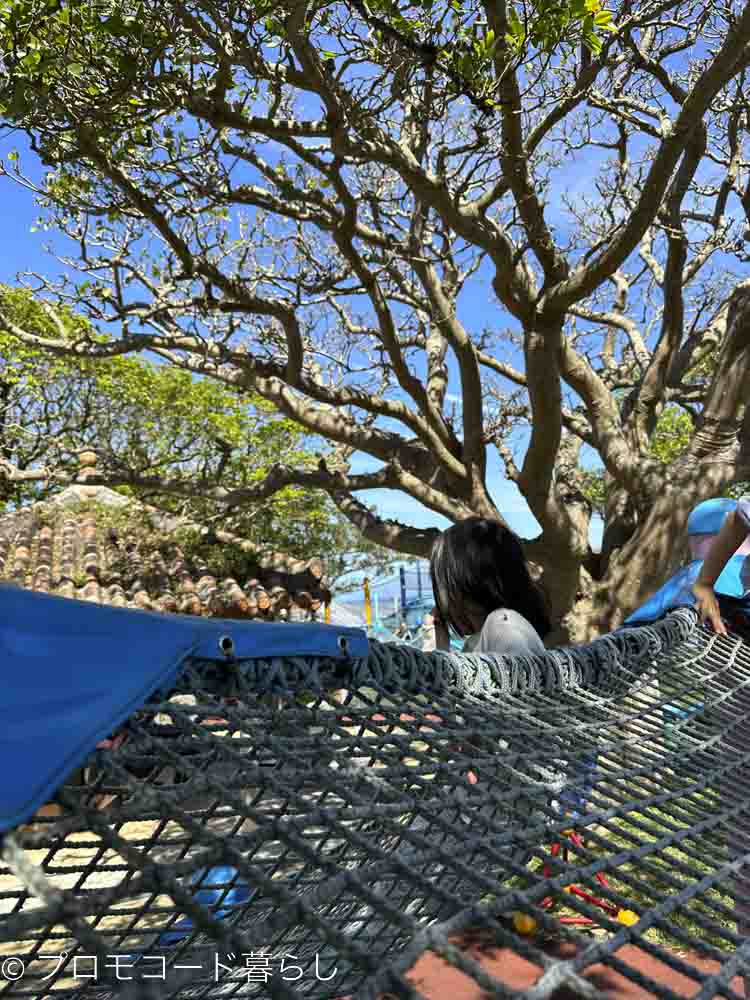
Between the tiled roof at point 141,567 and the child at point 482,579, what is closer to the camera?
the child at point 482,579

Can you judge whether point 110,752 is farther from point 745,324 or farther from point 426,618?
point 426,618

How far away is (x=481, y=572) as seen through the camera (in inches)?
85.7

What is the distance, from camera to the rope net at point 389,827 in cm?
78

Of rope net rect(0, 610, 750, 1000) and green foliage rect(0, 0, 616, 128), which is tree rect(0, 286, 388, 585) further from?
rope net rect(0, 610, 750, 1000)

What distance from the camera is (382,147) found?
3975 mm

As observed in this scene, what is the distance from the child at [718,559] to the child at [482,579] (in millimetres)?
571

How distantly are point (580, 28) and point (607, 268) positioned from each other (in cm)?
133

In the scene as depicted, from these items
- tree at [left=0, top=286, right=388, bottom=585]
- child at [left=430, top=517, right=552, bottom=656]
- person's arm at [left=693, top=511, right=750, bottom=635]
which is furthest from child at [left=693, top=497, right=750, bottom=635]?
tree at [left=0, top=286, right=388, bottom=585]

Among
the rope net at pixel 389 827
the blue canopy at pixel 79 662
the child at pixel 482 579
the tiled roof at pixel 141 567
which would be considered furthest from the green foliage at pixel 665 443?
the blue canopy at pixel 79 662

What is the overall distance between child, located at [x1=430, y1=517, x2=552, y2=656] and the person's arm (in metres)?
0.57

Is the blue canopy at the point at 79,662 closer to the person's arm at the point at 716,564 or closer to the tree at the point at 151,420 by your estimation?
the person's arm at the point at 716,564

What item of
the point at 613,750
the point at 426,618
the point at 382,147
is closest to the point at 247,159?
the point at 382,147

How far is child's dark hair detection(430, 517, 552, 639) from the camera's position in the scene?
2.18 meters

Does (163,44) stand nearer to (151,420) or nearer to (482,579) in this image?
(482,579)
